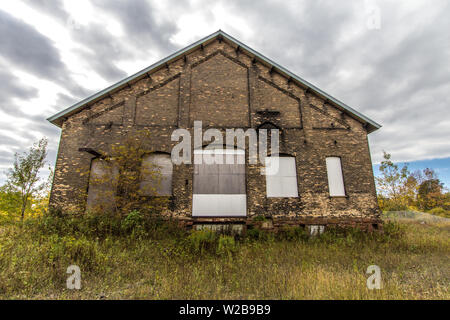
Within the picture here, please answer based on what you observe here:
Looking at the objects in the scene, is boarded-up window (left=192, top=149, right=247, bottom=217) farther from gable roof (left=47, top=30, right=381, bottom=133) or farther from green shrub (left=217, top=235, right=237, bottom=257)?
gable roof (left=47, top=30, right=381, bottom=133)

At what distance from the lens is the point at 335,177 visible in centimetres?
1126

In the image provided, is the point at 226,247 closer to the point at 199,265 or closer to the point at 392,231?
the point at 199,265

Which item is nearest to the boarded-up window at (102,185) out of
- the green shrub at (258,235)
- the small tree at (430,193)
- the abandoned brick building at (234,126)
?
the abandoned brick building at (234,126)

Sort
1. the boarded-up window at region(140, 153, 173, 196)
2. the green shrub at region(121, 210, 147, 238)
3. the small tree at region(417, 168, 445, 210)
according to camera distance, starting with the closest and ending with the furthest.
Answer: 1. the green shrub at region(121, 210, 147, 238)
2. the boarded-up window at region(140, 153, 173, 196)
3. the small tree at region(417, 168, 445, 210)

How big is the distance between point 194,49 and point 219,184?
25.3 ft

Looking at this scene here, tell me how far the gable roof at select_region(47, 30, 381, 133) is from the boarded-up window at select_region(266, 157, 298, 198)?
4.31 m

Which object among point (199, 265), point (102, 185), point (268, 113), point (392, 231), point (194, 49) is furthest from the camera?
point (194, 49)

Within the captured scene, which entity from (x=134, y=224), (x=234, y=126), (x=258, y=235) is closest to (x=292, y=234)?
(x=258, y=235)

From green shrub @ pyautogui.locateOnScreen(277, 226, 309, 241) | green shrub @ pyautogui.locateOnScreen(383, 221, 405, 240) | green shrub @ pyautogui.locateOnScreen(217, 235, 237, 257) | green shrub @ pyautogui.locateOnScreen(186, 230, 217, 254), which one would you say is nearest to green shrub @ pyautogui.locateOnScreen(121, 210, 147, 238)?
green shrub @ pyautogui.locateOnScreen(186, 230, 217, 254)

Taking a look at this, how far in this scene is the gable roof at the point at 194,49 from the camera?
10998 mm

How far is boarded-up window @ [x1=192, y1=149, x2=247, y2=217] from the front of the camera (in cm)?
1039
